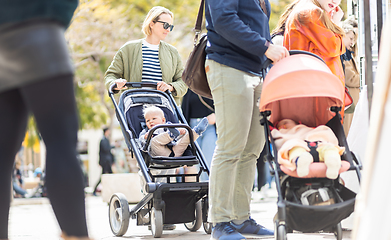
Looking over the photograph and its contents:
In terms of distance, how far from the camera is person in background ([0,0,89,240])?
1799 millimetres

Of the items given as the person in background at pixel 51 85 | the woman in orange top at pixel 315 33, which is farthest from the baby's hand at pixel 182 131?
the person in background at pixel 51 85

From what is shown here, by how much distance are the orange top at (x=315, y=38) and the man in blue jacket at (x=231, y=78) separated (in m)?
0.42

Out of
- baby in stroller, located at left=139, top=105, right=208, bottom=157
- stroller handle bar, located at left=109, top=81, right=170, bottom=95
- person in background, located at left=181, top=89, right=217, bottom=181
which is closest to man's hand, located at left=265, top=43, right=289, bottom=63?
baby in stroller, located at left=139, top=105, right=208, bottom=157

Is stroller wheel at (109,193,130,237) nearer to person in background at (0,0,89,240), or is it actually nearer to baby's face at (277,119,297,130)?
baby's face at (277,119,297,130)

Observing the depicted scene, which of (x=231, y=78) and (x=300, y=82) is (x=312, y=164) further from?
(x=231, y=78)

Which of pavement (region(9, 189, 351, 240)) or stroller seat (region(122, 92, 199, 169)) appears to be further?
stroller seat (region(122, 92, 199, 169))

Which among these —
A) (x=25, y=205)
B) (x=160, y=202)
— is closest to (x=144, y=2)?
(x=25, y=205)

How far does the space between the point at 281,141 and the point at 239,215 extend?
3.00 feet

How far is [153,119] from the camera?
4457 millimetres

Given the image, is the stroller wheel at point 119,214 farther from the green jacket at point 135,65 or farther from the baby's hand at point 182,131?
the green jacket at point 135,65

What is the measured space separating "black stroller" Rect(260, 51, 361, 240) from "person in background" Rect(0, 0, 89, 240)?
1.24 meters

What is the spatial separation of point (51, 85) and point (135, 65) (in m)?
3.01

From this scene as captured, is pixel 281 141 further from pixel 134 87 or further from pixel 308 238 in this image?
pixel 134 87

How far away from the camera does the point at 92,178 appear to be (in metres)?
30.4
